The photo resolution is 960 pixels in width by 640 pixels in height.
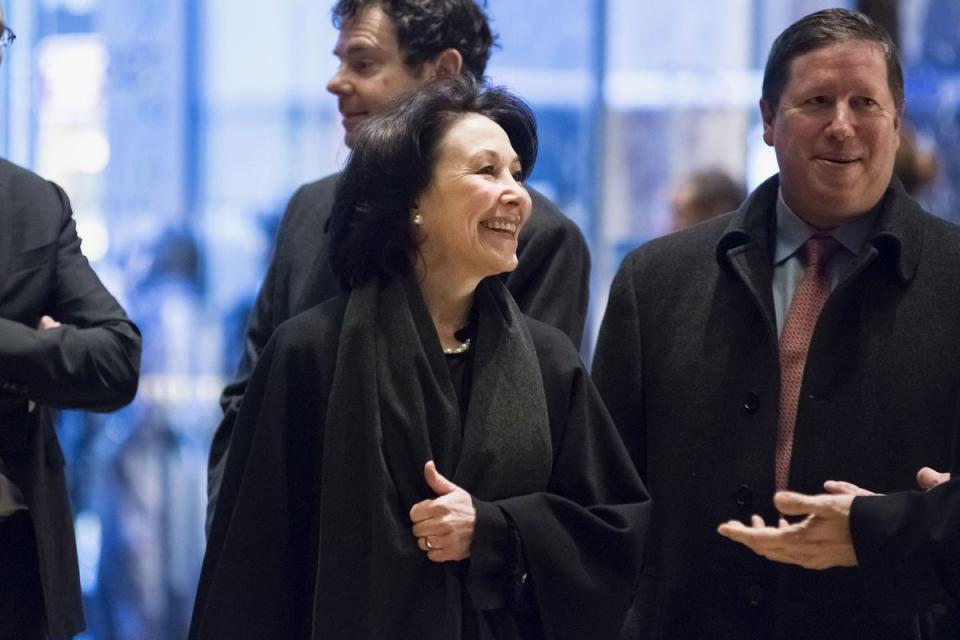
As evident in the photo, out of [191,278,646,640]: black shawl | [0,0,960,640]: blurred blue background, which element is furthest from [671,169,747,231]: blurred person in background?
[191,278,646,640]: black shawl

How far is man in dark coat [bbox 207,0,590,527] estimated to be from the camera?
3.29 meters

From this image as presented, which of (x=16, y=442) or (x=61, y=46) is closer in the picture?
(x=16, y=442)

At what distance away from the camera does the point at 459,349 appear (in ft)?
9.44

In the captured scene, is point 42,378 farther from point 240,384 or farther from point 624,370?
point 624,370

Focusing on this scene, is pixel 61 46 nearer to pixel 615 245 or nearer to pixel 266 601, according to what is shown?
pixel 615 245

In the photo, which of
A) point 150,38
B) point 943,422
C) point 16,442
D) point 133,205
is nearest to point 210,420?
point 133,205

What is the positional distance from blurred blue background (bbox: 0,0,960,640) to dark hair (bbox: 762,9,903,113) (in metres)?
2.26

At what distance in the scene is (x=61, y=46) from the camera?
5289 mm

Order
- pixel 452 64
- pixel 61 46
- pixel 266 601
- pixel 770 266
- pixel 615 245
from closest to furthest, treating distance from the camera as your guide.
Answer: pixel 266 601 → pixel 770 266 → pixel 452 64 → pixel 61 46 → pixel 615 245

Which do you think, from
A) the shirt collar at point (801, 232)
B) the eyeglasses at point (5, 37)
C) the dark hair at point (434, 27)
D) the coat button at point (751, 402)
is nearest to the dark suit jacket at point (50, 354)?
the eyeglasses at point (5, 37)

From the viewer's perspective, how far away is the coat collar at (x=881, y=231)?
299 centimetres

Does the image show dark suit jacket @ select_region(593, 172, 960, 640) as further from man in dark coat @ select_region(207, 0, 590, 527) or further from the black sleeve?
the black sleeve

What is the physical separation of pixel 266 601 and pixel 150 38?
3095 millimetres

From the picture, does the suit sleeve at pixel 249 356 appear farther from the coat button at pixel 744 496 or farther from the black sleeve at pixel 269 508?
the coat button at pixel 744 496
